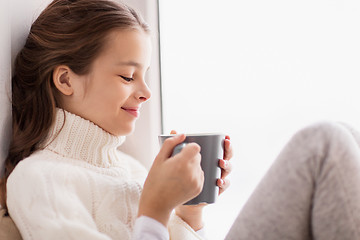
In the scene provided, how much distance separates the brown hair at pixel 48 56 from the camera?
3.02ft

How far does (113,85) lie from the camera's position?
927 mm

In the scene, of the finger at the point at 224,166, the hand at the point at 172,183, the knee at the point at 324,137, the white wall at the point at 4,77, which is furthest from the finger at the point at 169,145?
the white wall at the point at 4,77

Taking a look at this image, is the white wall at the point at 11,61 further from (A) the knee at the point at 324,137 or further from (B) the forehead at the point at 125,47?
(A) the knee at the point at 324,137

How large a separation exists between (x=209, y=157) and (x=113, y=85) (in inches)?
11.7

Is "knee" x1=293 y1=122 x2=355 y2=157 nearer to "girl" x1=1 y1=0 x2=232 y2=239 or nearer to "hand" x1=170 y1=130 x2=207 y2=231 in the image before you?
"girl" x1=1 y1=0 x2=232 y2=239

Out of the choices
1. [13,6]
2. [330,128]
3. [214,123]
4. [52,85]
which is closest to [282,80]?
[214,123]

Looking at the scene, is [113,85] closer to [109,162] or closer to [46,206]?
[109,162]

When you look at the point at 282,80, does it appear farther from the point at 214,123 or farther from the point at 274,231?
the point at 274,231

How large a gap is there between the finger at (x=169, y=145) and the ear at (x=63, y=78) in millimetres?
310

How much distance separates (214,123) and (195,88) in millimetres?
146

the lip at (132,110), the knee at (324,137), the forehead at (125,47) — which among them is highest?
the forehead at (125,47)

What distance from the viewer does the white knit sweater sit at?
0.73 m

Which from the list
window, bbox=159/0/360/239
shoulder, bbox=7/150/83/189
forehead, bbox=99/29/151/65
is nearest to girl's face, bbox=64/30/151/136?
forehead, bbox=99/29/151/65

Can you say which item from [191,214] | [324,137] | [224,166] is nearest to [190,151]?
→ [224,166]
